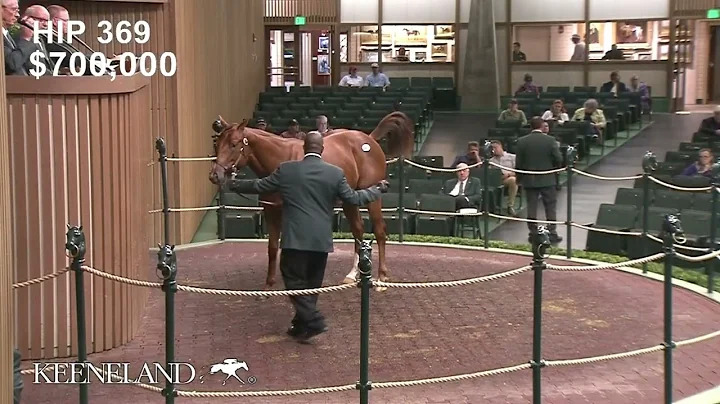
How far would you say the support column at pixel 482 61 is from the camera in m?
29.7

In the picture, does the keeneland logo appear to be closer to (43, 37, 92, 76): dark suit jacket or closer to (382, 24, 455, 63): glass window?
(43, 37, 92, 76): dark suit jacket

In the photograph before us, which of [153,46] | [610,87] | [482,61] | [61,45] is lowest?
[610,87]

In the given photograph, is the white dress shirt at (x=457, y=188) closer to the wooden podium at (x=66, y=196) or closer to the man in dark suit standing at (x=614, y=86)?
the wooden podium at (x=66, y=196)

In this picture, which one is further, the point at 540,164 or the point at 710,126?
the point at 710,126

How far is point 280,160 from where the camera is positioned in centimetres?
1020

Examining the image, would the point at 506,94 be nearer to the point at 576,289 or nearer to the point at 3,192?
the point at 576,289

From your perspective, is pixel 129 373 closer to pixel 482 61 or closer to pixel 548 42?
pixel 482 61

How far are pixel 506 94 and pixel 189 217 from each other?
1787 centimetres

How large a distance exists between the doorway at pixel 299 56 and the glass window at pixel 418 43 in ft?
5.81

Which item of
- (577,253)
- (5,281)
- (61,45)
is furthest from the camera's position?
(577,253)

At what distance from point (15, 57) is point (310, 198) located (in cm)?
255

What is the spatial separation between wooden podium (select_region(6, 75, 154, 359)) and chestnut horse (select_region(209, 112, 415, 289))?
1.28m

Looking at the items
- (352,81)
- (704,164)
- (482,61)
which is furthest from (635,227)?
(482,61)

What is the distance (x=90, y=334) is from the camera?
8.62 meters
